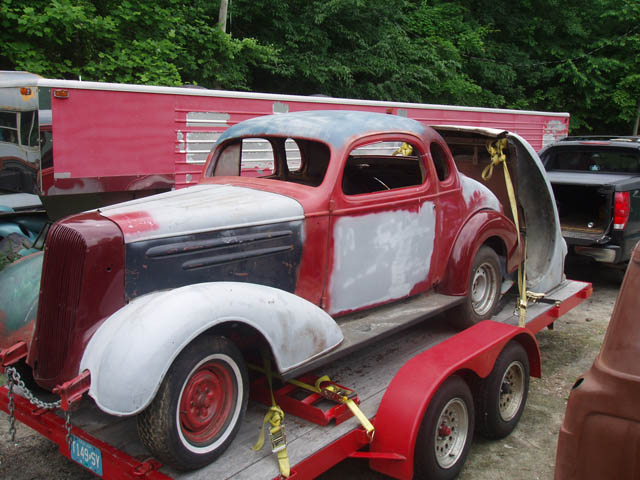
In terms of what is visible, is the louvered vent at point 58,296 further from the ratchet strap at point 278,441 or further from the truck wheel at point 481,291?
the truck wheel at point 481,291

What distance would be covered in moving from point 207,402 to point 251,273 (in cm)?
79

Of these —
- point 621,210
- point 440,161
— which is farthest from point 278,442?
point 621,210

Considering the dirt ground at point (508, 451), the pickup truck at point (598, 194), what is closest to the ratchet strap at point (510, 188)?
the dirt ground at point (508, 451)

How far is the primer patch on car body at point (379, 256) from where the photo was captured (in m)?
3.94

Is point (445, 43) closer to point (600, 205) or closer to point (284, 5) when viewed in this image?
point (284, 5)

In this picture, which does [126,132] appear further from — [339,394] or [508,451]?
[508,451]

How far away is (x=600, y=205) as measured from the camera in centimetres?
820

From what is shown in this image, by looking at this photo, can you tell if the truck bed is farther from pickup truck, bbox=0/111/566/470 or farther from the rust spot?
the rust spot

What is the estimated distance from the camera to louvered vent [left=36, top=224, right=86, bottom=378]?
286 cm

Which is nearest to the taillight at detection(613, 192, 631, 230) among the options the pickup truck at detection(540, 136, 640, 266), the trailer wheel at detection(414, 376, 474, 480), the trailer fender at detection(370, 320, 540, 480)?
the pickup truck at detection(540, 136, 640, 266)

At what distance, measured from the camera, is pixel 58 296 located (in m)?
2.92

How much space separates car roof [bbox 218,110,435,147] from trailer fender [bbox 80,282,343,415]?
50.4 inches

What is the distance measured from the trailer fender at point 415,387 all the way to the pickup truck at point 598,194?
4.04 meters

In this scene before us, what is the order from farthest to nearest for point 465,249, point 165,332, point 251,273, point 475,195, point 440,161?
point 475,195 < point 440,161 < point 465,249 < point 251,273 < point 165,332
